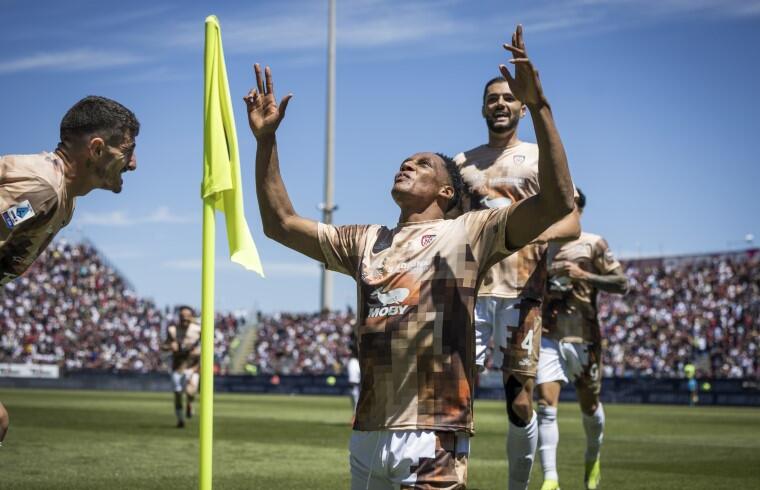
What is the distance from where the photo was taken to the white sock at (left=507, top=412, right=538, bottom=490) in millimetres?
7754

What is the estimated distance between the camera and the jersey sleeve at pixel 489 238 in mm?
5008

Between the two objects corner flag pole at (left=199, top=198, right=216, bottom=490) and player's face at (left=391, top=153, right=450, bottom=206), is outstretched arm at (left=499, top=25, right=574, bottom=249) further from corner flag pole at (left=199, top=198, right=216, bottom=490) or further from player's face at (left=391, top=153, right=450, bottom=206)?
corner flag pole at (left=199, top=198, right=216, bottom=490)

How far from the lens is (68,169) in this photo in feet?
17.1

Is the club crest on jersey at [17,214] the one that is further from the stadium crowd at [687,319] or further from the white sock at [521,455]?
the stadium crowd at [687,319]

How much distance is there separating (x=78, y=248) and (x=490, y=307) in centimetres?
6054

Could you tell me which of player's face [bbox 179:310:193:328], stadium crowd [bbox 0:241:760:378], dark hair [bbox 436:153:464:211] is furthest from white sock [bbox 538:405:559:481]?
stadium crowd [bbox 0:241:760:378]

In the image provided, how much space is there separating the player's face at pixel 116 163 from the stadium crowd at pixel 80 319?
172 ft

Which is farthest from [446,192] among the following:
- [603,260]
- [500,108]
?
[603,260]

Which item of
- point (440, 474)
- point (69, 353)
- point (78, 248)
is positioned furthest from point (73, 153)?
point (78, 248)

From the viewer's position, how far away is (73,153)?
17.1 feet

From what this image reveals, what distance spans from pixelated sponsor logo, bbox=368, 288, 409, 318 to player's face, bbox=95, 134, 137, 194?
1475 millimetres

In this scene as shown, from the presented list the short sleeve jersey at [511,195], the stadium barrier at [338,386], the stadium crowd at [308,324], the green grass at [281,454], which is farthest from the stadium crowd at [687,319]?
the short sleeve jersey at [511,195]

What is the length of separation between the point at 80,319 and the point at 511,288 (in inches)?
2206

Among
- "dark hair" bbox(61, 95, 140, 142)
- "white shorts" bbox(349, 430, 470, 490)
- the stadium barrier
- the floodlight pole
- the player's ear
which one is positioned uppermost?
the floodlight pole
